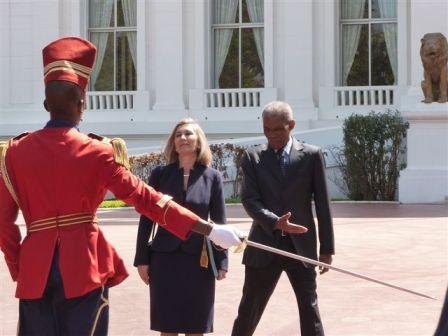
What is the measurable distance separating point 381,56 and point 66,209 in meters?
22.9

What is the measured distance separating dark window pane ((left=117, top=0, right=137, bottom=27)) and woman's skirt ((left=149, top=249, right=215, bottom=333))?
896 inches

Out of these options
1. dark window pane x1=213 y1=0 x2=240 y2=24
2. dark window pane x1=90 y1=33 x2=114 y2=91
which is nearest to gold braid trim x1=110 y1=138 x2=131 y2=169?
dark window pane x1=213 y1=0 x2=240 y2=24

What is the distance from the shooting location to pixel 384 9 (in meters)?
27.3

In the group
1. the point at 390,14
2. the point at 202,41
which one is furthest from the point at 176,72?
the point at 390,14

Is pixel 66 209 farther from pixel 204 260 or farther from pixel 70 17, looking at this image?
pixel 70 17

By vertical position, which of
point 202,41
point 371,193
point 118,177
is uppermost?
point 202,41

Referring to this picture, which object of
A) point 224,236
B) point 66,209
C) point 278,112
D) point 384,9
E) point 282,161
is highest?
point 384,9

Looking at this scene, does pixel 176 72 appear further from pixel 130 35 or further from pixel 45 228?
pixel 45 228

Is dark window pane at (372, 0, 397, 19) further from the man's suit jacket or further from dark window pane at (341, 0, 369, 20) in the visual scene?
the man's suit jacket

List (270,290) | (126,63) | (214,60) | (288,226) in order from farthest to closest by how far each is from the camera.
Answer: (126,63), (214,60), (270,290), (288,226)

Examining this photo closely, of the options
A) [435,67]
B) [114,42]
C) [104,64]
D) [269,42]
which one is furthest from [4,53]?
[435,67]

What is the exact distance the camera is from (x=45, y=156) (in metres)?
5.23

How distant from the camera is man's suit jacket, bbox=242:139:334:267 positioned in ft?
22.5

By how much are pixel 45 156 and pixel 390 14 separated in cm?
2288
